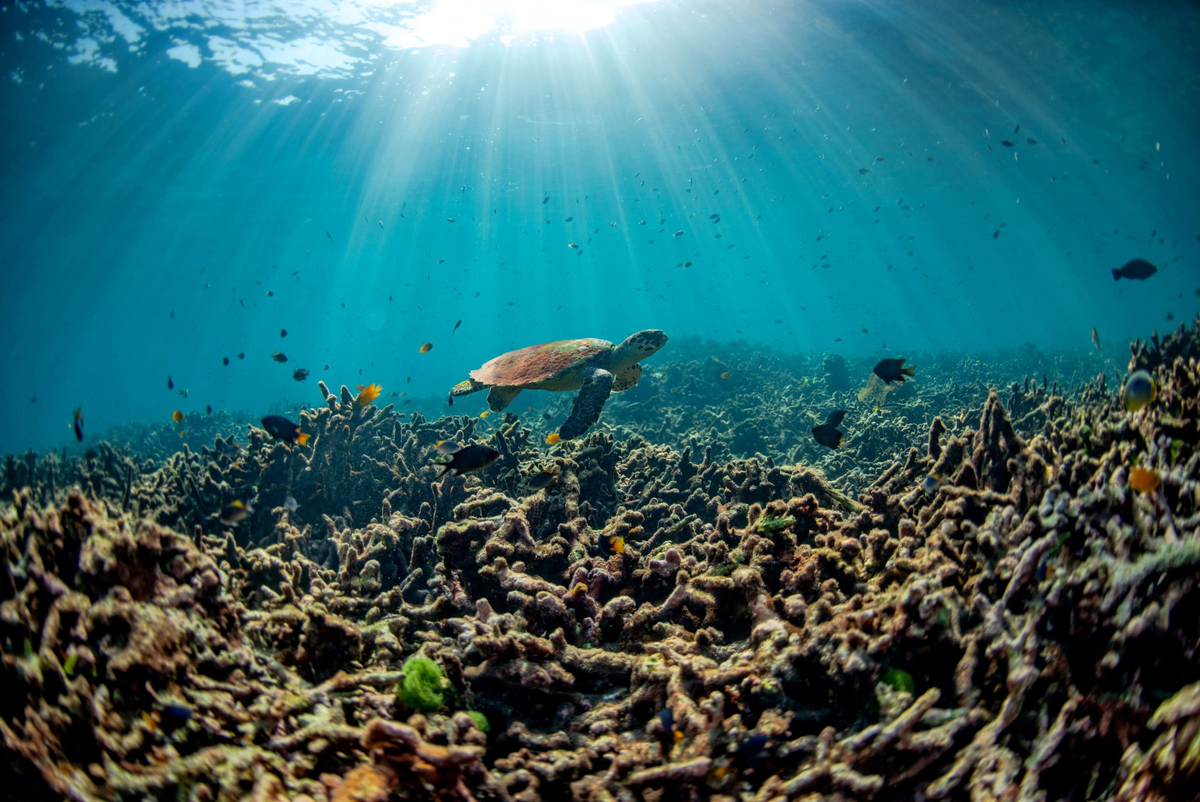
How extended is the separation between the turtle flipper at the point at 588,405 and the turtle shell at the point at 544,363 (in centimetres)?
44

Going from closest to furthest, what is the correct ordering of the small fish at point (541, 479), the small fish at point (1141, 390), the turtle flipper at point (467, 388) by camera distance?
the small fish at point (1141, 390)
the small fish at point (541, 479)
the turtle flipper at point (467, 388)

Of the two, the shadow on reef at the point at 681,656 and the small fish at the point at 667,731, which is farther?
the small fish at the point at 667,731

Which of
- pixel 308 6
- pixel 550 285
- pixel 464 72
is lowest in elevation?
pixel 550 285

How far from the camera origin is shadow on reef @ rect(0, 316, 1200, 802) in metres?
1.61

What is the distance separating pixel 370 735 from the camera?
67.9 inches

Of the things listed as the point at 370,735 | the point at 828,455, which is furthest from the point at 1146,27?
the point at 370,735

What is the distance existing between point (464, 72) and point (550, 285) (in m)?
100

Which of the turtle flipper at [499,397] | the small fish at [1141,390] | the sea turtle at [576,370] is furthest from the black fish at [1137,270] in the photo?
the turtle flipper at [499,397]

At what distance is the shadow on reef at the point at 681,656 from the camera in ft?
5.27

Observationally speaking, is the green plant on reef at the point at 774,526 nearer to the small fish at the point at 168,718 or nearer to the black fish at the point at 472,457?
the black fish at the point at 472,457

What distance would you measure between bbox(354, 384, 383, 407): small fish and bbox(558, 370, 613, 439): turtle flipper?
3206 millimetres

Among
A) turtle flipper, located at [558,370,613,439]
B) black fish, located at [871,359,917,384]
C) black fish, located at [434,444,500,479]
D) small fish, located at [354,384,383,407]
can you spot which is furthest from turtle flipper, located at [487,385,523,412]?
black fish, located at [871,359,917,384]

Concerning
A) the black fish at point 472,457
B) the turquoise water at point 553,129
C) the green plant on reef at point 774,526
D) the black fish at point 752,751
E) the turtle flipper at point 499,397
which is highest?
the turquoise water at point 553,129

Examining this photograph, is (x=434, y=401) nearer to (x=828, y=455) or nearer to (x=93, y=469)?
(x=93, y=469)
